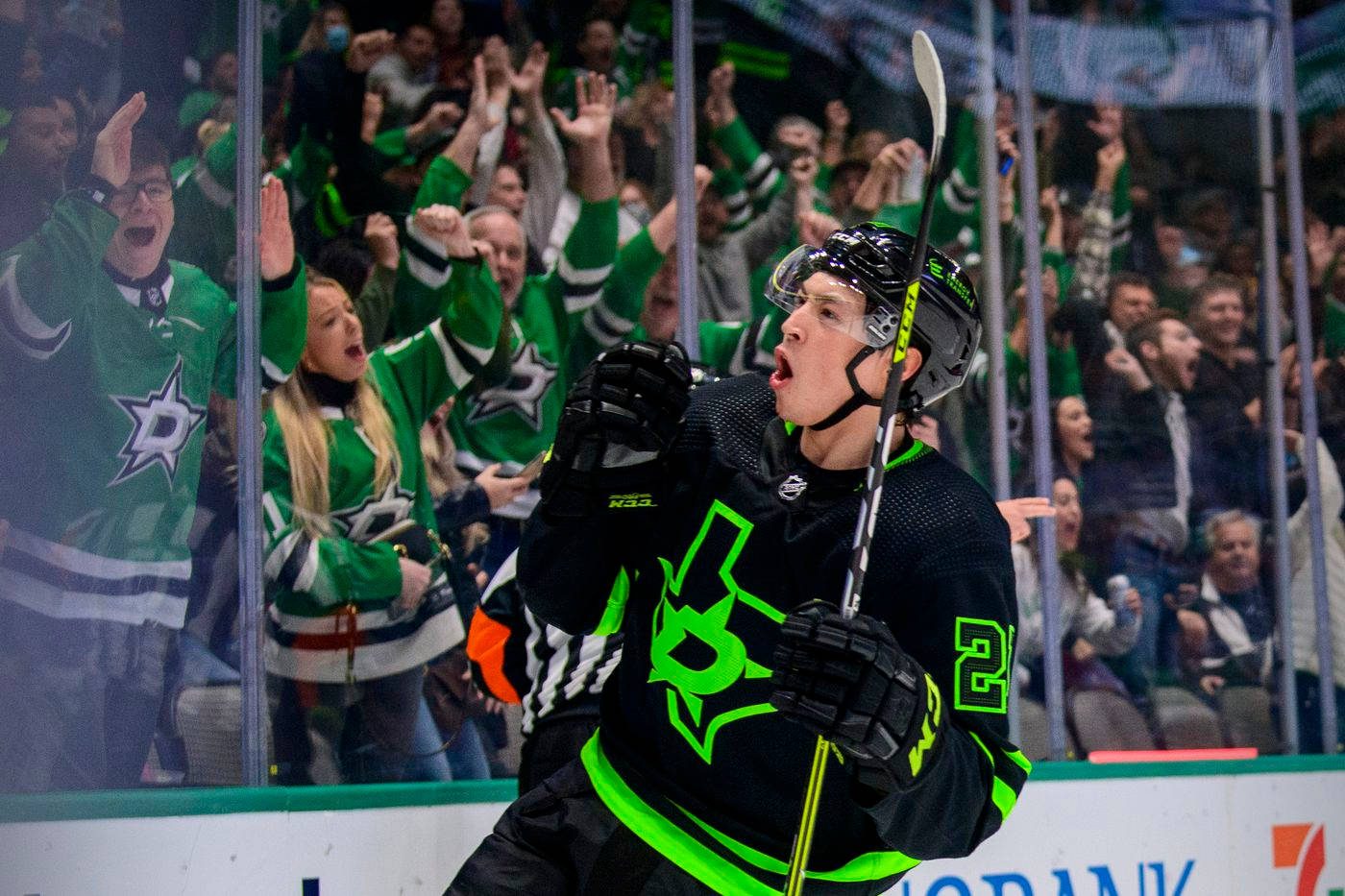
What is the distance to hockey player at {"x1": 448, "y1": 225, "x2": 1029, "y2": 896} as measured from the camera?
161 centimetres

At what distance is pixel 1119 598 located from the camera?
11.6ft

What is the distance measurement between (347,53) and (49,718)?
125 cm

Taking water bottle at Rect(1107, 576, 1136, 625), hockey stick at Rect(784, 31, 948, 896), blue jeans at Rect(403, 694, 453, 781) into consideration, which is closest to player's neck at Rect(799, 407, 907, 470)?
hockey stick at Rect(784, 31, 948, 896)

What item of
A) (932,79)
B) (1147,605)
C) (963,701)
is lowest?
(1147,605)

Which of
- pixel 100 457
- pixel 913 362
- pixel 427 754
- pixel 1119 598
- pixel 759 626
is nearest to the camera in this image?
pixel 759 626

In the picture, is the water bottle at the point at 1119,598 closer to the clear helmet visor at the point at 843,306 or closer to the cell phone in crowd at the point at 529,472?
the cell phone in crowd at the point at 529,472

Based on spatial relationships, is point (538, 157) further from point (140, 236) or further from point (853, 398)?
point (853, 398)

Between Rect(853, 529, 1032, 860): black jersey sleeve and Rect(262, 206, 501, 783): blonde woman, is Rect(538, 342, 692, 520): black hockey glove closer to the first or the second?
Rect(853, 529, 1032, 860): black jersey sleeve

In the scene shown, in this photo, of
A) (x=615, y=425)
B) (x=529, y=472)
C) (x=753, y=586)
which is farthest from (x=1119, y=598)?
(x=615, y=425)

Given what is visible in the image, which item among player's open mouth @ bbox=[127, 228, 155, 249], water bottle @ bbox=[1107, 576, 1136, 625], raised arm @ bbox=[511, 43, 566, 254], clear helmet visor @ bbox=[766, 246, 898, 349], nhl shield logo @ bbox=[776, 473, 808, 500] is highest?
raised arm @ bbox=[511, 43, 566, 254]

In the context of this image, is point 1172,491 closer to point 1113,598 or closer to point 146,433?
point 1113,598

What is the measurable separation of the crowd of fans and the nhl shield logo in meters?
0.95

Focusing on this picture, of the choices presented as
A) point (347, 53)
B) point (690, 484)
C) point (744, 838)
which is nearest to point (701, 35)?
point (347, 53)

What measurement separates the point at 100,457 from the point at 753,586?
3.21 feet
